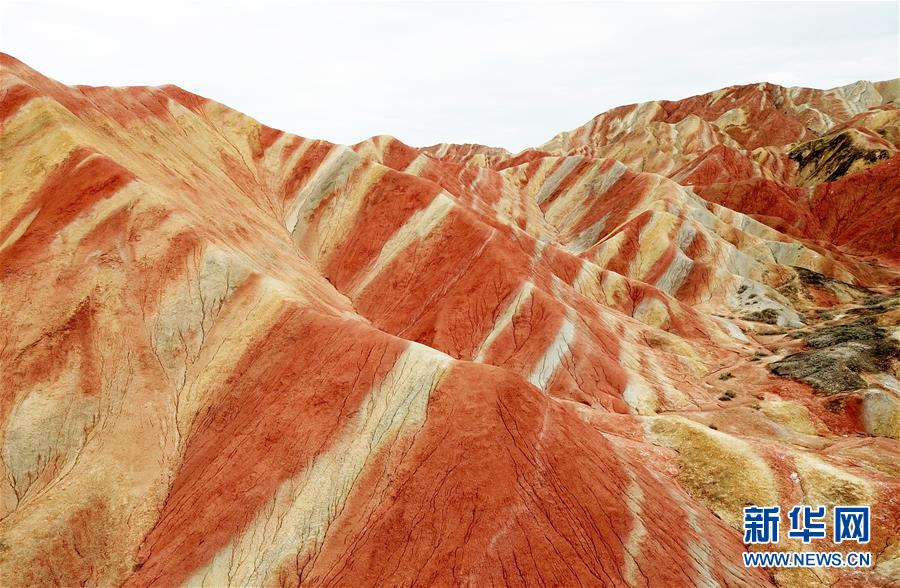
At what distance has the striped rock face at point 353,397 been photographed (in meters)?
21.2

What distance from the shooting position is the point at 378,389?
83.7 feet

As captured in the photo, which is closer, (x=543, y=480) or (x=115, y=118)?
(x=543, y=480)

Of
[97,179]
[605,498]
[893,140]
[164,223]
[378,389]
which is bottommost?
[605,498]

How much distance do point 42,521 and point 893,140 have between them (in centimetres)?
16831

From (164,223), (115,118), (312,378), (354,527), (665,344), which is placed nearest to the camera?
(354,527)

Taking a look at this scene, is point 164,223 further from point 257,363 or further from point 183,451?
point 183,451

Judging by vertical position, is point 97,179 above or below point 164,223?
above

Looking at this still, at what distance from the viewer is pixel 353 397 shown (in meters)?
25.4

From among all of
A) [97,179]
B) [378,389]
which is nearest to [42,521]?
[378,389]

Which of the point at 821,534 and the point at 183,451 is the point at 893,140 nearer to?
the point at 821,534

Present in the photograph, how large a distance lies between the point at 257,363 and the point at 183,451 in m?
5.93

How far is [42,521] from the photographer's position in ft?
70.9

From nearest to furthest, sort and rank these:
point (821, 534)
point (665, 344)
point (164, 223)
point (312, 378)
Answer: point (821, 534) → point (312, 378) → point (164, 223) → point (665, 344)

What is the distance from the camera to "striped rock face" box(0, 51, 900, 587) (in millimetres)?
21156
